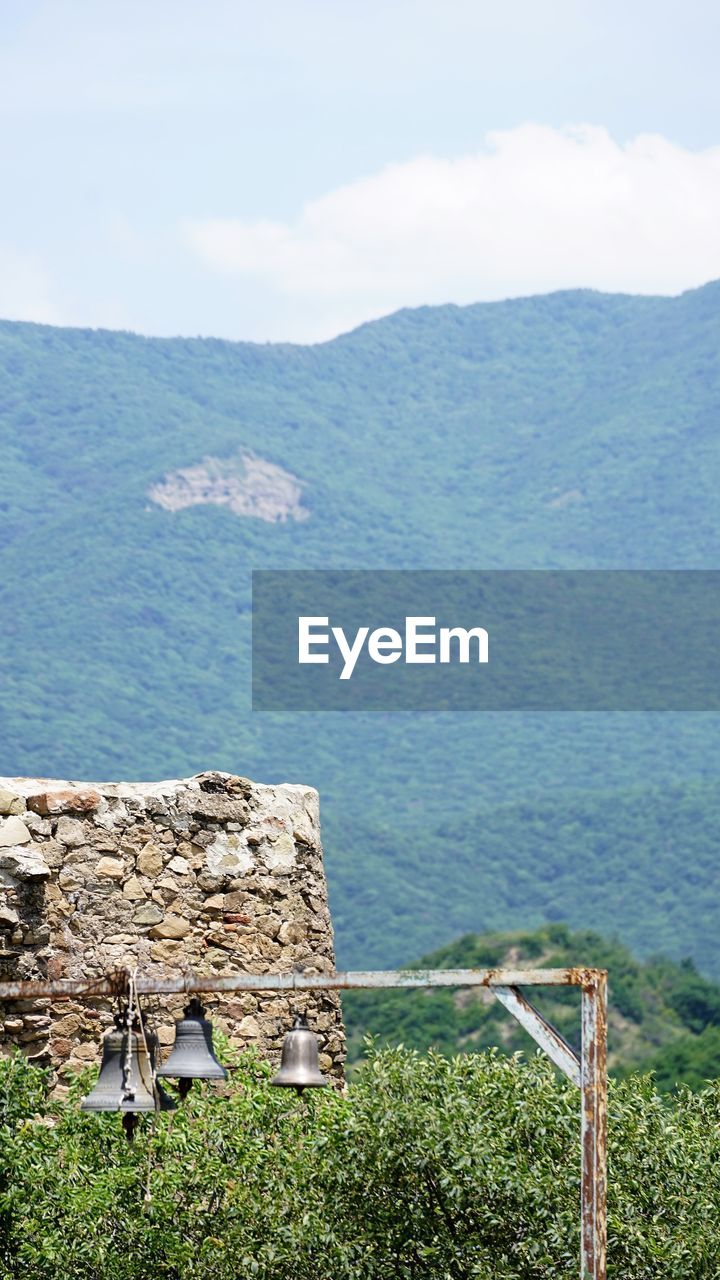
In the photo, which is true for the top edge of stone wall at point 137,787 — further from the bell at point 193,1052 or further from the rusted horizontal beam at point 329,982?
the bell at point 193,1052

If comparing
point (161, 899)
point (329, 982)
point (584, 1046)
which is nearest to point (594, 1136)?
point (584, 1046)

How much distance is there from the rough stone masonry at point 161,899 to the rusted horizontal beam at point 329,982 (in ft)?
6.20

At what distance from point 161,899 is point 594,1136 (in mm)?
3970

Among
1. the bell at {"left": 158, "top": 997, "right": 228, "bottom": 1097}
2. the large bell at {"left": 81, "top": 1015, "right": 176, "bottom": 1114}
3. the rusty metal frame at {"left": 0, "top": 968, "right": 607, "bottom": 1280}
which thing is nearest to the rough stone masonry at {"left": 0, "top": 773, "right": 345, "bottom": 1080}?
the bell at {"left": 158, "top": 997, "right": 228, "bottom": 1097}

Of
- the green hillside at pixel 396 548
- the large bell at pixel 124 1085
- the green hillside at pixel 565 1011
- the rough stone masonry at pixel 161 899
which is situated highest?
the green hillside at pixel 396 548

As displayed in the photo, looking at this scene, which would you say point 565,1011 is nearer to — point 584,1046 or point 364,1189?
point 364,1189

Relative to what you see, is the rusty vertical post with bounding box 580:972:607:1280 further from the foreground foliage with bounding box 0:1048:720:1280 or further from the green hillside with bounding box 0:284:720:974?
the green hillside with bounding box 0:284:720:974

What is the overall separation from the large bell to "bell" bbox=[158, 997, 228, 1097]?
0.15m

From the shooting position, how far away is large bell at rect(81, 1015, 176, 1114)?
348 inches

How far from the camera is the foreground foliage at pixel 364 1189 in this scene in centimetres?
1038

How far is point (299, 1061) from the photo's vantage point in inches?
380

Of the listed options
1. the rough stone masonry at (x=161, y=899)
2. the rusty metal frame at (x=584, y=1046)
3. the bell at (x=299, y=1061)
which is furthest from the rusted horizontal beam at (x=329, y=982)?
the rough stone masonry at (x=161, y=899)

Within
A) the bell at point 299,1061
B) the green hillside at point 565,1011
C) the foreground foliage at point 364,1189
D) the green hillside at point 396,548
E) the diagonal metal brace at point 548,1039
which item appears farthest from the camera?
the green hillside at point 396,548

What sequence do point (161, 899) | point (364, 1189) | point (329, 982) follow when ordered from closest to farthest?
point (329, 982) → point (364, 1189) → point (161, 899)
